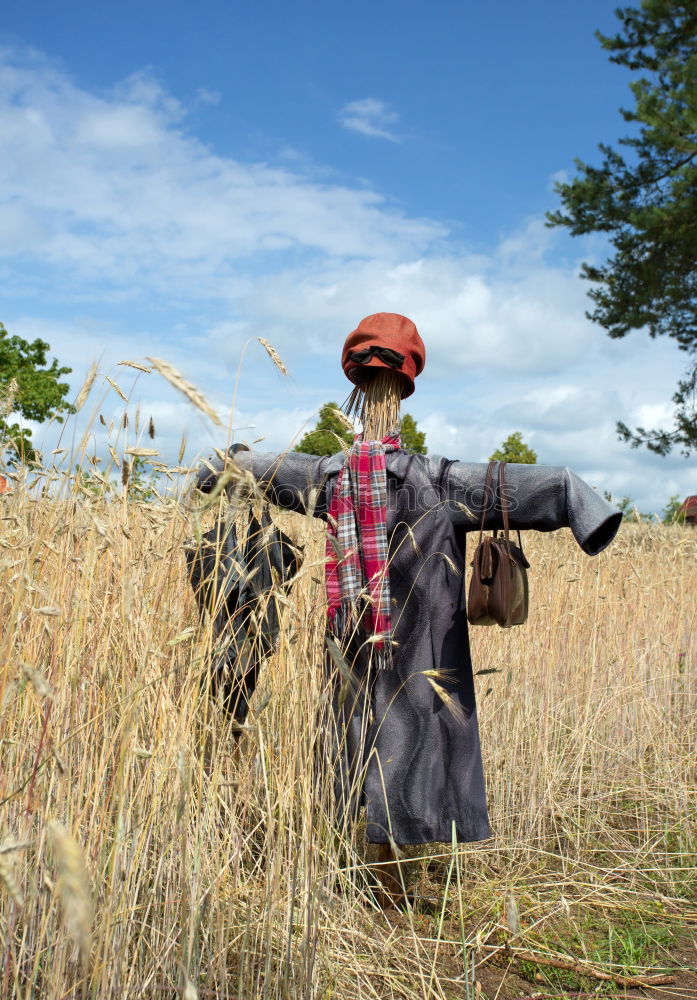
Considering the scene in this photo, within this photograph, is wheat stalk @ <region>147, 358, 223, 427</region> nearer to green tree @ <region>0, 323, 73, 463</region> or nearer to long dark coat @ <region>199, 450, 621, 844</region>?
long dark coat @ <region>199, 450, 621, 844</region>

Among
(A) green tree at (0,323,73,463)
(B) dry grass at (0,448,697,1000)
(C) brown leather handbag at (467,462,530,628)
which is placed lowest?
(B) dry grass at (0,448,697,1000)

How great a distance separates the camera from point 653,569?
5320mm

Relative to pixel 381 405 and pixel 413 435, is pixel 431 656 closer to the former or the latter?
pixel 381 405

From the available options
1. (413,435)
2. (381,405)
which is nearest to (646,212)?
(381,405)

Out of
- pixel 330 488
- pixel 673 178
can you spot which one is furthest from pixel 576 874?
pixel 673 178

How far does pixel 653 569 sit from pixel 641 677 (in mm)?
1678

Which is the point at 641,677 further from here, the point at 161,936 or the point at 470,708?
the point at 161,936

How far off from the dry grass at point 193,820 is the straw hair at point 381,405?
1.56ft

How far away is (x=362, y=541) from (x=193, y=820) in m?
0.86

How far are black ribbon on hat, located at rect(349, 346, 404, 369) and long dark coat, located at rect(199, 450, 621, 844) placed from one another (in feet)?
0.91

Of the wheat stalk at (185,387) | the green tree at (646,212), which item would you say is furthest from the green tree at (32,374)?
the wheat stalk at (185,387)

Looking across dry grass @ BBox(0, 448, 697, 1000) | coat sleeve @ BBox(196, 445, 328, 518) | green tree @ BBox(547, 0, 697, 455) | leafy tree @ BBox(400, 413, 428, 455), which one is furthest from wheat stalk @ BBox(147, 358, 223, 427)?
leafy tree @ BBox(400, 413, 428, 455)

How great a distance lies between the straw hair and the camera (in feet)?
8.27

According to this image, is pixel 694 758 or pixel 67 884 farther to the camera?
pixel 694 758
